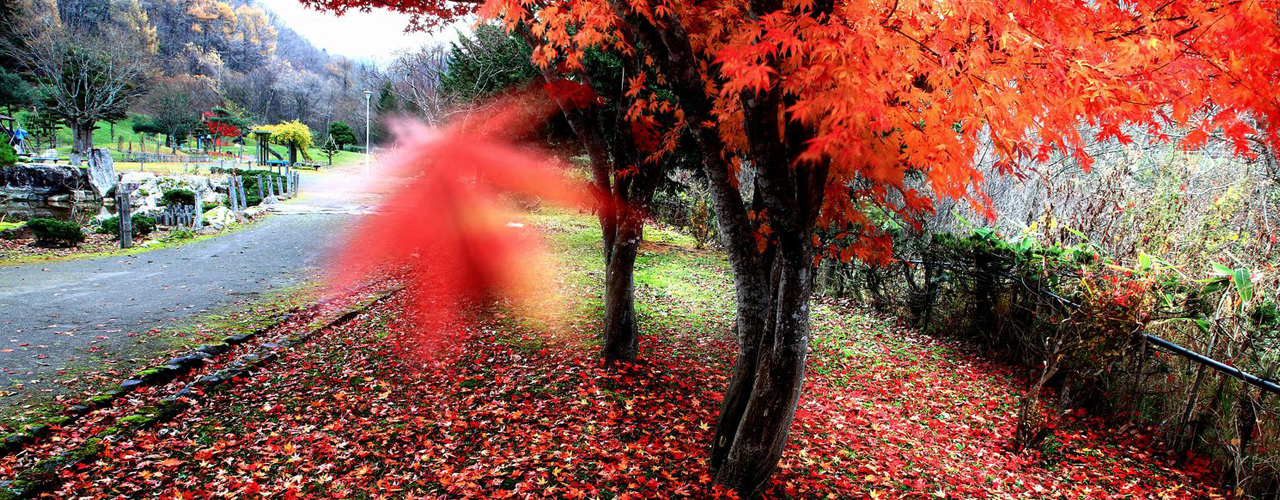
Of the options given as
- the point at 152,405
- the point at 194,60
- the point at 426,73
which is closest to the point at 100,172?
the point at 426,73

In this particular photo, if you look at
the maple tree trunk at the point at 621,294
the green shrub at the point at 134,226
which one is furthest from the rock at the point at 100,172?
the maple tree trunk at the point at 621,294

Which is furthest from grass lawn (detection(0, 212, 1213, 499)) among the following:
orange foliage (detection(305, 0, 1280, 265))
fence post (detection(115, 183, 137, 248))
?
fence post (detection(115, 183, 137, 248))

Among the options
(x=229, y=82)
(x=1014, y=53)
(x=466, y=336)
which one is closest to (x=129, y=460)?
(x=466, y=336)

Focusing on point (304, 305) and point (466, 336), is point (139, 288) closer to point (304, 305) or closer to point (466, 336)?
point (304, 305)

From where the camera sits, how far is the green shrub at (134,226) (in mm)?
12977

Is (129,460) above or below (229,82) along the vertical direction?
below

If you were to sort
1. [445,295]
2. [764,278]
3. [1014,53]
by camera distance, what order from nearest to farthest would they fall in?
[1014,53], [764,278], [445,295]

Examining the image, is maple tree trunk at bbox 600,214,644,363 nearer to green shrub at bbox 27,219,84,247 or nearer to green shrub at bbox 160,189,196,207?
green shrub at bbox 27,219,84,247

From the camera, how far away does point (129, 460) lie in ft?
13.6

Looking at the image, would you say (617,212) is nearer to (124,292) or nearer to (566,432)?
(566,432)

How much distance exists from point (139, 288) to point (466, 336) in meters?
5.81

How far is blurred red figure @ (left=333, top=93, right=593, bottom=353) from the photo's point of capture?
9.44 meters

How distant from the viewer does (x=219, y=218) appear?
15.4 m

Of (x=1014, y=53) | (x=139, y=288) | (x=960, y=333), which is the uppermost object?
(x=1014, y=53)
